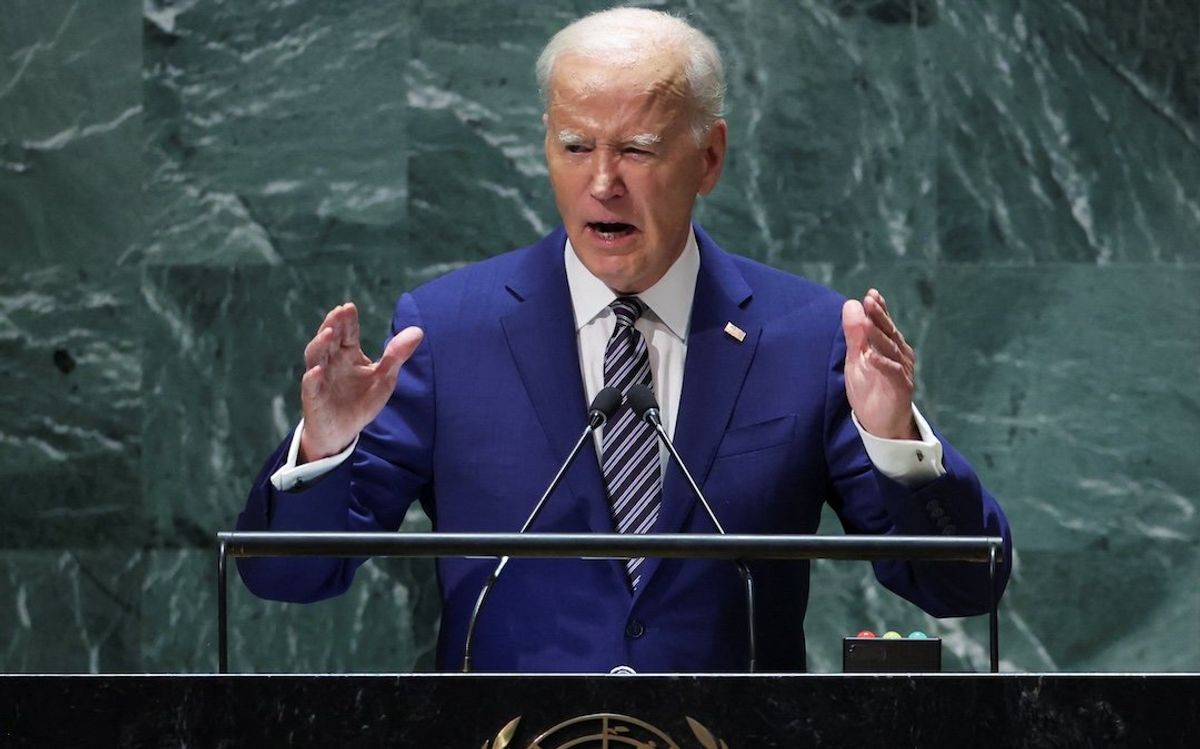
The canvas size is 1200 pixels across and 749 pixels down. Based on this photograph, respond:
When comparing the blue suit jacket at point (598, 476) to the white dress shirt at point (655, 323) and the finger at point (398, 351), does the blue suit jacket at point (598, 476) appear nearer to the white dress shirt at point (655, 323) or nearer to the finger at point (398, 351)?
the white dress shirt at point (655, 323)

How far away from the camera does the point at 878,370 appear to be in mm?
2561

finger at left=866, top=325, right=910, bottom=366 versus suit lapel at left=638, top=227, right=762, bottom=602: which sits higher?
finger at left=866, top=325, right=910, bottom=366

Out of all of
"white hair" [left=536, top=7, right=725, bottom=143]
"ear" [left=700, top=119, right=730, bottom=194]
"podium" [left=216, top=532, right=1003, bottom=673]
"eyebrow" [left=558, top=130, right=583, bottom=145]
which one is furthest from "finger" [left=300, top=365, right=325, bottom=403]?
"ear" [left=700, top=119, right=730, bottom=194]

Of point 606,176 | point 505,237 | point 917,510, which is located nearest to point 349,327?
point 606,176

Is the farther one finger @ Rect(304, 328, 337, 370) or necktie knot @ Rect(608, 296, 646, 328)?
necktie knot @ Rect(608, 296, 646, 328)

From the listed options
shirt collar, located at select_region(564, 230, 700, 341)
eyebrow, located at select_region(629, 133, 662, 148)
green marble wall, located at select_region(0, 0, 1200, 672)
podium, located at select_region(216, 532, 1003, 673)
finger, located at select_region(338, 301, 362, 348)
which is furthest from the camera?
green marble wall, located at select_region(0, 0, 1200, 672)

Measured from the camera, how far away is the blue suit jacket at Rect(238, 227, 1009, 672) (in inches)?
113

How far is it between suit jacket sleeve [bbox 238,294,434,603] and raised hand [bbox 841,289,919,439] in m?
0.75

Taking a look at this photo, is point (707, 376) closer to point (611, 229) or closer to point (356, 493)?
point (611, 229)
